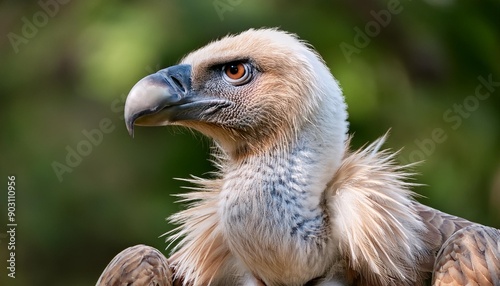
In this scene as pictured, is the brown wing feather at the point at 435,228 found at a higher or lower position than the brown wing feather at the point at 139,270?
lower

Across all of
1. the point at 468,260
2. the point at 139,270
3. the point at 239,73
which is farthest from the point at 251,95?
the point at 468,260

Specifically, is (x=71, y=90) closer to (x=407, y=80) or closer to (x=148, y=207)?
(x=148, y=207)

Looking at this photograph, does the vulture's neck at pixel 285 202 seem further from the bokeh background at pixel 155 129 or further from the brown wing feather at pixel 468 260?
the bokeh background at pixel 155 129

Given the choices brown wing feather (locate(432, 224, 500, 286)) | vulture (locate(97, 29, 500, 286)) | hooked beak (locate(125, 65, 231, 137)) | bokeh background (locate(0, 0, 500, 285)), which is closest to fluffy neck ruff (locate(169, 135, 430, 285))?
vulture (locate(97, 29, 500, 286))

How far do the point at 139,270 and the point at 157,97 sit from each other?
686 mm

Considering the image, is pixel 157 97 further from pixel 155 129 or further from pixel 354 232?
pixel 155 129

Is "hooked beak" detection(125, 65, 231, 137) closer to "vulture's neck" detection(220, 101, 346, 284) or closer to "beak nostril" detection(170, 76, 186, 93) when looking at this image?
"beak nostril" detection(170, 76, 186, 93)

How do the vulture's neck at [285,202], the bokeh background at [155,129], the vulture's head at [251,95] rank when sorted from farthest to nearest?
the bokeh background at [155,129], the vulture's head at [251,95], the vulture's neck at [285,202]

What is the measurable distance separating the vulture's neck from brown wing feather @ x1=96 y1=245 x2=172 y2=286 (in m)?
0.39

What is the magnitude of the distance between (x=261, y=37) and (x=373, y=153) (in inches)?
23.2

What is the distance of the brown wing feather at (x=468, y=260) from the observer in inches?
131

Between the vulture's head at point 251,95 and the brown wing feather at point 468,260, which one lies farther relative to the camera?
the vulture's head at point 251,95

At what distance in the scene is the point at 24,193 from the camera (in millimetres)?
6414

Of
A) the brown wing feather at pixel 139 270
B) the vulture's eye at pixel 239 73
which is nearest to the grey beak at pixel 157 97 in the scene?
the vulture's eye at pixel 239 73
